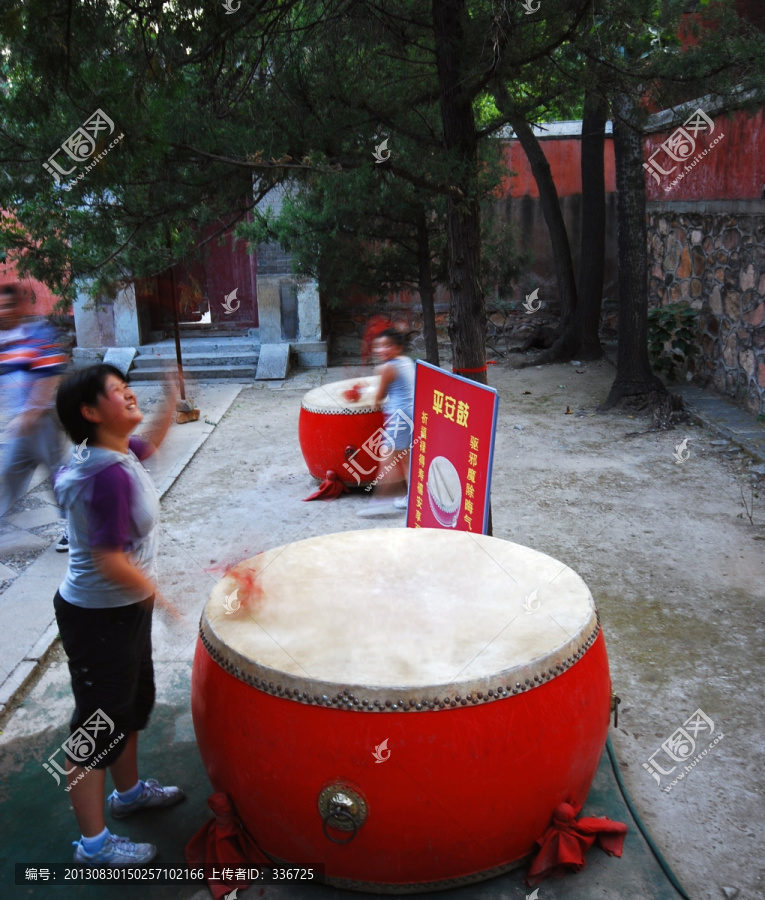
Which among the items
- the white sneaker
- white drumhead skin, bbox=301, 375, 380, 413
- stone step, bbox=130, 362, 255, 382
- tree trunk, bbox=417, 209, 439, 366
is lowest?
the white sneaker

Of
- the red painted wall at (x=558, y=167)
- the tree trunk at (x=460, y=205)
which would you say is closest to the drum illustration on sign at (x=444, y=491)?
the tree trunk at (x=460, y=205)

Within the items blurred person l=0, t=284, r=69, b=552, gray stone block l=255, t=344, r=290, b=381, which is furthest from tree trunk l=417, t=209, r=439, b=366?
blurred person l=0, t=284, r=69, b=552

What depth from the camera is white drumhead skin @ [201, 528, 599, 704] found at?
2385mm

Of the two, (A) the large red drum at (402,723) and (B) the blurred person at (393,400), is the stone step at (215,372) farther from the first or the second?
(A) the large red drum at (402,723)

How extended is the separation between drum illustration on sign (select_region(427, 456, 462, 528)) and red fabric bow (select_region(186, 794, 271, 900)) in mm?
2113

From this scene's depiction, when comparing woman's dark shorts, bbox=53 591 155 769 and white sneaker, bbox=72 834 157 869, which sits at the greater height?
woman's dark shorts, bbox=53 591 155 769

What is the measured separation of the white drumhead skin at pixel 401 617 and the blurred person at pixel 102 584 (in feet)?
1.02

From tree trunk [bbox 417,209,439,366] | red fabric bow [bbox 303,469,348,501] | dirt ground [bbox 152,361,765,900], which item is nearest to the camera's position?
dirt ground [bbox 152,361,765,900]

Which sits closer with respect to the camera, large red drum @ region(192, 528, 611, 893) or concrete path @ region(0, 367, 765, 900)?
large red drum @ region(192, 528, 611, 893)

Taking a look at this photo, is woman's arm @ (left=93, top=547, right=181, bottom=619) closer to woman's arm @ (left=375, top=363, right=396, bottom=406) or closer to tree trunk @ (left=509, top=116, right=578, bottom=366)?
woman's arm @ (left=375, top=363, right=396, bottom=406)

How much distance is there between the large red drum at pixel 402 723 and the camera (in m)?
2.30

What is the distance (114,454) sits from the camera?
250 centimetres

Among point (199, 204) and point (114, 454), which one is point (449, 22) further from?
point (114, 454)

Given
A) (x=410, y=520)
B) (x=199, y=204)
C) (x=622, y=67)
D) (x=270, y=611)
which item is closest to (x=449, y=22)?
(x=622, y=67)
